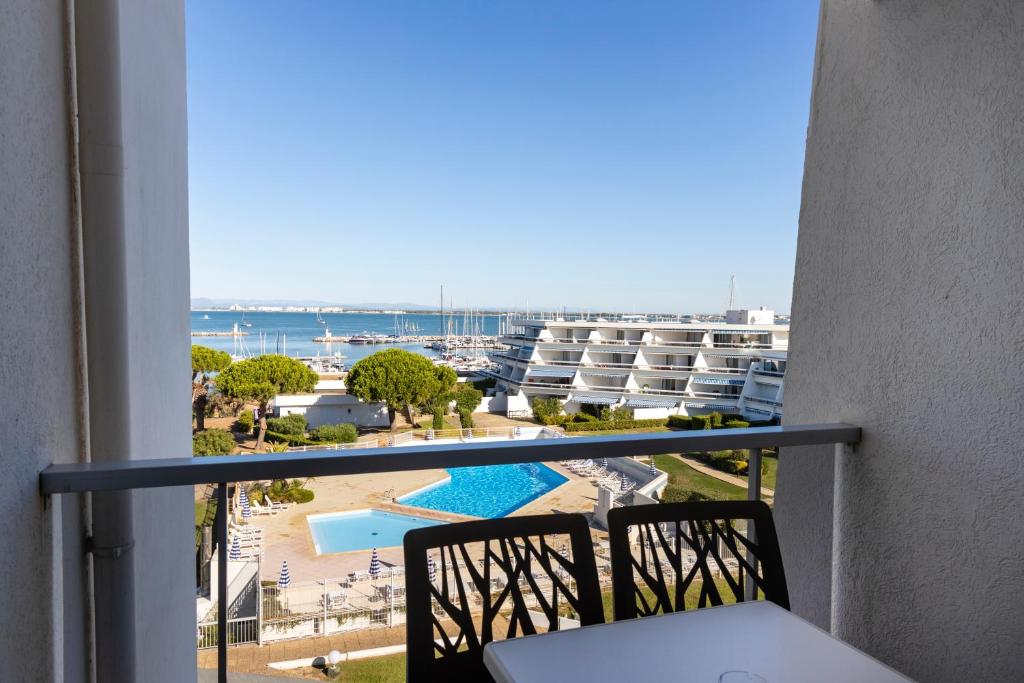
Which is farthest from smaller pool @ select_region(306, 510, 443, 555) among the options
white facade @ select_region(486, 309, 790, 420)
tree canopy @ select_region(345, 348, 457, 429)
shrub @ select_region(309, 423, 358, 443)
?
white facade @ select_region(486, 309, 790, 420)

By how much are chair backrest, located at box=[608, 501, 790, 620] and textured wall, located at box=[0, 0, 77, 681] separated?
1169mm

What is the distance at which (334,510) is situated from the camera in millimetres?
3824

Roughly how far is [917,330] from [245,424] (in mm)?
19474

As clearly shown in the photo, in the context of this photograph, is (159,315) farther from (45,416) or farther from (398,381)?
(398,381)

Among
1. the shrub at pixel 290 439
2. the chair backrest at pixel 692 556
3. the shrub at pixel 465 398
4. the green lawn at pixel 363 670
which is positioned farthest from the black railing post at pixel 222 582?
the shrub at pixel 465 398

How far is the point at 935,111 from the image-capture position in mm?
1665

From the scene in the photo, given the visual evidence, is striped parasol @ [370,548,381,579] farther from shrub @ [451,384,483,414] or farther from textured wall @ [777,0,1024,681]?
shrub @ [451,384,483,414]

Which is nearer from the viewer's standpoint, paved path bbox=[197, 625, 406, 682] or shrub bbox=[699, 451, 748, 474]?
paved path bbox=[197, 625, 406, 682]

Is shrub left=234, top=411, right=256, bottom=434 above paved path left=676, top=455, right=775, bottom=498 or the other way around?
the other way around

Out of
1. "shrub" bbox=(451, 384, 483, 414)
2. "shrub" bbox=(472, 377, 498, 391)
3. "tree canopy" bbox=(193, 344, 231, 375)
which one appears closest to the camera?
"tree canopy" bbox=(193, 344, 231, 375)

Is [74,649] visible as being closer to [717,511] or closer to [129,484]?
[129,484]

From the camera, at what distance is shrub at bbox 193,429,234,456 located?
49.5 ft

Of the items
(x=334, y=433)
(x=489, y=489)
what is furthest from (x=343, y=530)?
(x=334, y=433)

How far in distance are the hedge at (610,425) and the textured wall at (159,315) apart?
16.9 metres
